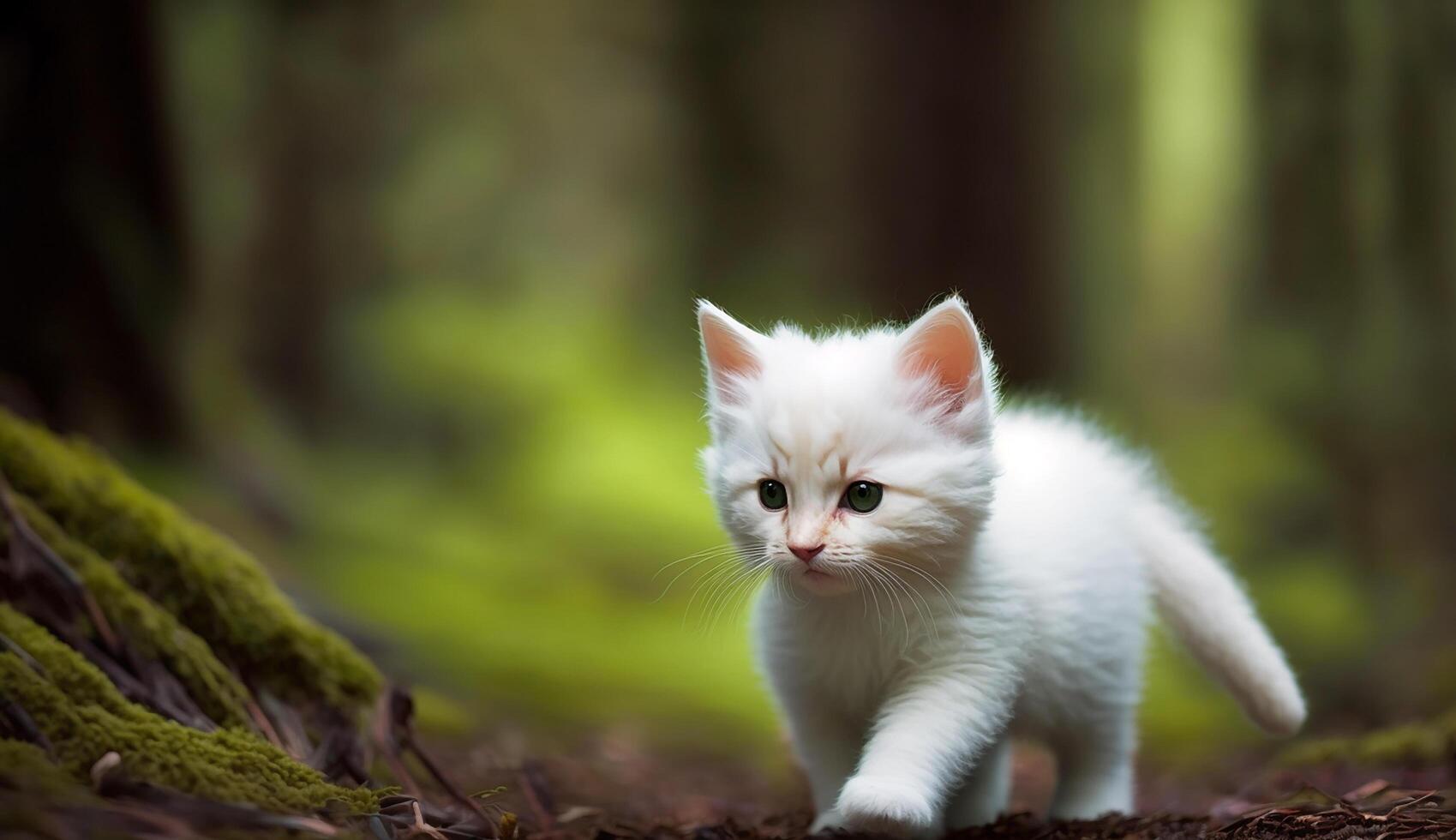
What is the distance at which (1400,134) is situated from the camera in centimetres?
553

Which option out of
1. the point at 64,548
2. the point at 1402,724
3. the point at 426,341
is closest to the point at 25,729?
the point at 64,548

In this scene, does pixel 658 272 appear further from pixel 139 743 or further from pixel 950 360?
pixel 139 743

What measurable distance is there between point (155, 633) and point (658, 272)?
20.5 ft

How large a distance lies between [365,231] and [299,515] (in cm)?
222

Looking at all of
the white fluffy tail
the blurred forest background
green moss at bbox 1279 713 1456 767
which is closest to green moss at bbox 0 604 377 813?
the white fluffy tail

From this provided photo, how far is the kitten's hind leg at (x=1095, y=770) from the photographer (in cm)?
263

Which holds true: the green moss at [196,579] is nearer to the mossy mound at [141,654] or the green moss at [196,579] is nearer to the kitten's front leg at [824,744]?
the mossy mound at [141,654]

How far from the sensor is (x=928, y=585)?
231cm

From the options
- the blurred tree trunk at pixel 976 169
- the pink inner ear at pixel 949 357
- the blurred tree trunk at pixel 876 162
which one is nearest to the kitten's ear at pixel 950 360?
the pink inner ear at pixel 949 357

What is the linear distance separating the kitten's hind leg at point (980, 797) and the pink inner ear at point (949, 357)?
2.78 feet

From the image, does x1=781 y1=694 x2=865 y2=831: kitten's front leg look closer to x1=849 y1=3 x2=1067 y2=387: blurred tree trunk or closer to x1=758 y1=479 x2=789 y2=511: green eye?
x1=758 y1=479 x2=789 y2=511: green eye

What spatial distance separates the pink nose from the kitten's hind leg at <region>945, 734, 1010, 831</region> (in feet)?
2.60

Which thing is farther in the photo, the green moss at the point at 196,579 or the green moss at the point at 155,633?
the green moss at the point at 196,579

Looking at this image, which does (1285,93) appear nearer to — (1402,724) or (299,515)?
(1402,724)
